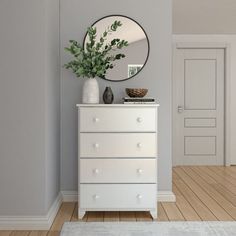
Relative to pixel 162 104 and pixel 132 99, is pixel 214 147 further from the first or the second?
pixel 132 99

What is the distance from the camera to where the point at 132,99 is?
370cm

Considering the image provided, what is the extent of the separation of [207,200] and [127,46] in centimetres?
184

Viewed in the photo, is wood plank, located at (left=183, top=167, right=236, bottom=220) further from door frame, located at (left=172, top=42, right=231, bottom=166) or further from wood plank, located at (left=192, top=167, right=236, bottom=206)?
door frame, located at (left=172, top=42, right=231, bottom=166)

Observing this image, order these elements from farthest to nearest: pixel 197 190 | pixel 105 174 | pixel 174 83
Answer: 1. pixel 174 83
2. pixel 197 190
3. pixel 105 174

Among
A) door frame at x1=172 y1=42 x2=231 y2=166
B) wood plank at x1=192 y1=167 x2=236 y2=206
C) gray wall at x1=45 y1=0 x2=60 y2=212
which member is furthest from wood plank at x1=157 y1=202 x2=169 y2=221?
door frame at x1=172 y1=42 x2=231 y2=166

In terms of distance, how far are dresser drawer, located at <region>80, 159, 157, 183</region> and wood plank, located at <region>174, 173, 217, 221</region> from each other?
627 mm

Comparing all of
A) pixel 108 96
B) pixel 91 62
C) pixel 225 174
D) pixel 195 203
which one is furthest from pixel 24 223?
pixel 225 174

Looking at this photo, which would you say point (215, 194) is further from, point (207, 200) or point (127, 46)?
point (127, 46)

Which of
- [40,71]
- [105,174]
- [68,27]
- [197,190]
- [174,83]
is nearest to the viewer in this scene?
[40,71]

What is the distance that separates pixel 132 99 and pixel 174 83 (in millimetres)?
3053

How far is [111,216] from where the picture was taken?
3.62m

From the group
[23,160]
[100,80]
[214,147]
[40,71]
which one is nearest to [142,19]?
[100,80]

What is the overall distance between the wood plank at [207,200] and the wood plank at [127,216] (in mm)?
761

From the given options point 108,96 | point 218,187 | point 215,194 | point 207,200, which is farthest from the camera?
point 218,187
